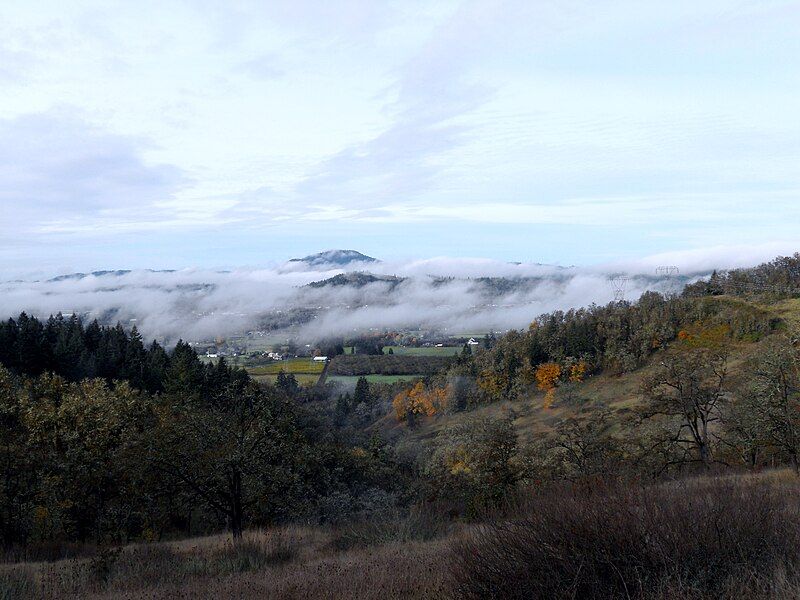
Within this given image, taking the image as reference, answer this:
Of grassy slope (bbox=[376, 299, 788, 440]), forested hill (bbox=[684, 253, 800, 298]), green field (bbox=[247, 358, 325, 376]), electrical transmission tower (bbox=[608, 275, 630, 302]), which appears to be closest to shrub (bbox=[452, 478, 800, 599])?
grassy slope (bbox=[376, 299, 788, 440])

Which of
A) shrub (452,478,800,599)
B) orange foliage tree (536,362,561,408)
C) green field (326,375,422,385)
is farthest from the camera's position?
green field (326,375,422,385)

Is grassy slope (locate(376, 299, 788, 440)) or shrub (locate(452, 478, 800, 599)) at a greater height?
shrub (locate(452, 478, 800, 599))

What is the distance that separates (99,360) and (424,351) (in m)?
93.6

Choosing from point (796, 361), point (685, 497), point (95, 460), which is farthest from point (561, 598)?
point (796, 361)

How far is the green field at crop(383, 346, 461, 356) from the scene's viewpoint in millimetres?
137000

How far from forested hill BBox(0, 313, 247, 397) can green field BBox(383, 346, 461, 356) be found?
77.3 metres

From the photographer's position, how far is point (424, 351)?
468ft

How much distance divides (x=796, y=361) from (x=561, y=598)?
2295 cm

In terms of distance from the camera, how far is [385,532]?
11242mm

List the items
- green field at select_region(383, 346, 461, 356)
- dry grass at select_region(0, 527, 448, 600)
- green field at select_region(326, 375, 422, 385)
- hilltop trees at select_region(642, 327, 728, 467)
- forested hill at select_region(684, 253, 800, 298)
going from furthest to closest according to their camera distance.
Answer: green field at select_region(383, 346, 461, 356) < green field at select_region(326, 375, 422, 385) < forested hill at select_region(684, 253, 800, 298) < hilltop trees at select_region(642, 327, 728, 467) < dry grass at select_region(0, 527, 448, 600)

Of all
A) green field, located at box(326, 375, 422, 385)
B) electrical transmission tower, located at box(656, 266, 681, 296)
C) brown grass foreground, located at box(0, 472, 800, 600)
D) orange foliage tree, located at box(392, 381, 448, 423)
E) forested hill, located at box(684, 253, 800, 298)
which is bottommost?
orange foliage tree, located at box(392, 381, 448, 423)

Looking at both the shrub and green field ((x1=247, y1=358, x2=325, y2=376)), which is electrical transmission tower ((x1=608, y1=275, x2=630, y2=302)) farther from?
the shrub

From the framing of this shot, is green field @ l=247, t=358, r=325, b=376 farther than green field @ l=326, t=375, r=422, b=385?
Yes

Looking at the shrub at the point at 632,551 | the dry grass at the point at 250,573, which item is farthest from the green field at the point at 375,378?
the shrub at the point at 632,551
